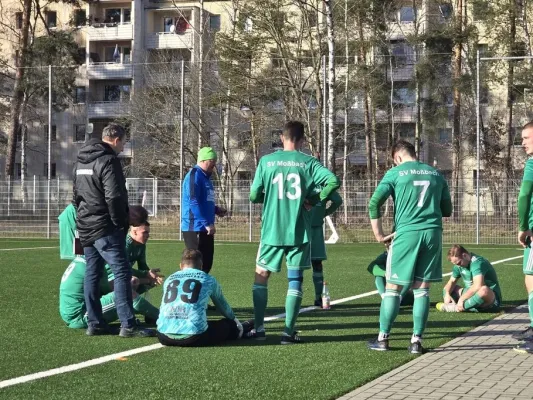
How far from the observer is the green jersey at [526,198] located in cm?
869

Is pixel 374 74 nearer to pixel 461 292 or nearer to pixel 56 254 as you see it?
pixel 56 254

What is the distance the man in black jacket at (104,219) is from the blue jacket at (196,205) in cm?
245

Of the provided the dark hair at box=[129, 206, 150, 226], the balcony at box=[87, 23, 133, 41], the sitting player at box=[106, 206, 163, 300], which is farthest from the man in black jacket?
the balcony at box=[87, 23, 133, 41]

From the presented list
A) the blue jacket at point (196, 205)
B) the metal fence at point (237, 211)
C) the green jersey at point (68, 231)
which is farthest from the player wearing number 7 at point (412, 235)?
the metal fence at point (237, 211)

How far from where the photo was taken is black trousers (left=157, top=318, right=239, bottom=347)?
8703 mm

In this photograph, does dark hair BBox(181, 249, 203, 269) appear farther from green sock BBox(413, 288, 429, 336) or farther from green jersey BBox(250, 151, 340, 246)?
green sock BBox(413, 288, 429, 336)

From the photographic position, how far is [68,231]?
10430 mm

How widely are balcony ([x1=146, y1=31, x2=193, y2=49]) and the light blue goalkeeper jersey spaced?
173 feet

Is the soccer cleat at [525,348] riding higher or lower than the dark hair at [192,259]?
lower

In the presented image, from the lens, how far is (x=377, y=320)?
11.1 metres

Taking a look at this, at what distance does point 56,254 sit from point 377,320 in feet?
45.5

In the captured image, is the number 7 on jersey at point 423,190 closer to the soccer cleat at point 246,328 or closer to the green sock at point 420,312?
the green sock at point 420,312

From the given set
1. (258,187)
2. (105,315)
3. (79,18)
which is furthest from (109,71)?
(258,187)

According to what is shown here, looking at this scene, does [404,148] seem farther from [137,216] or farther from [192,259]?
[137,216]
